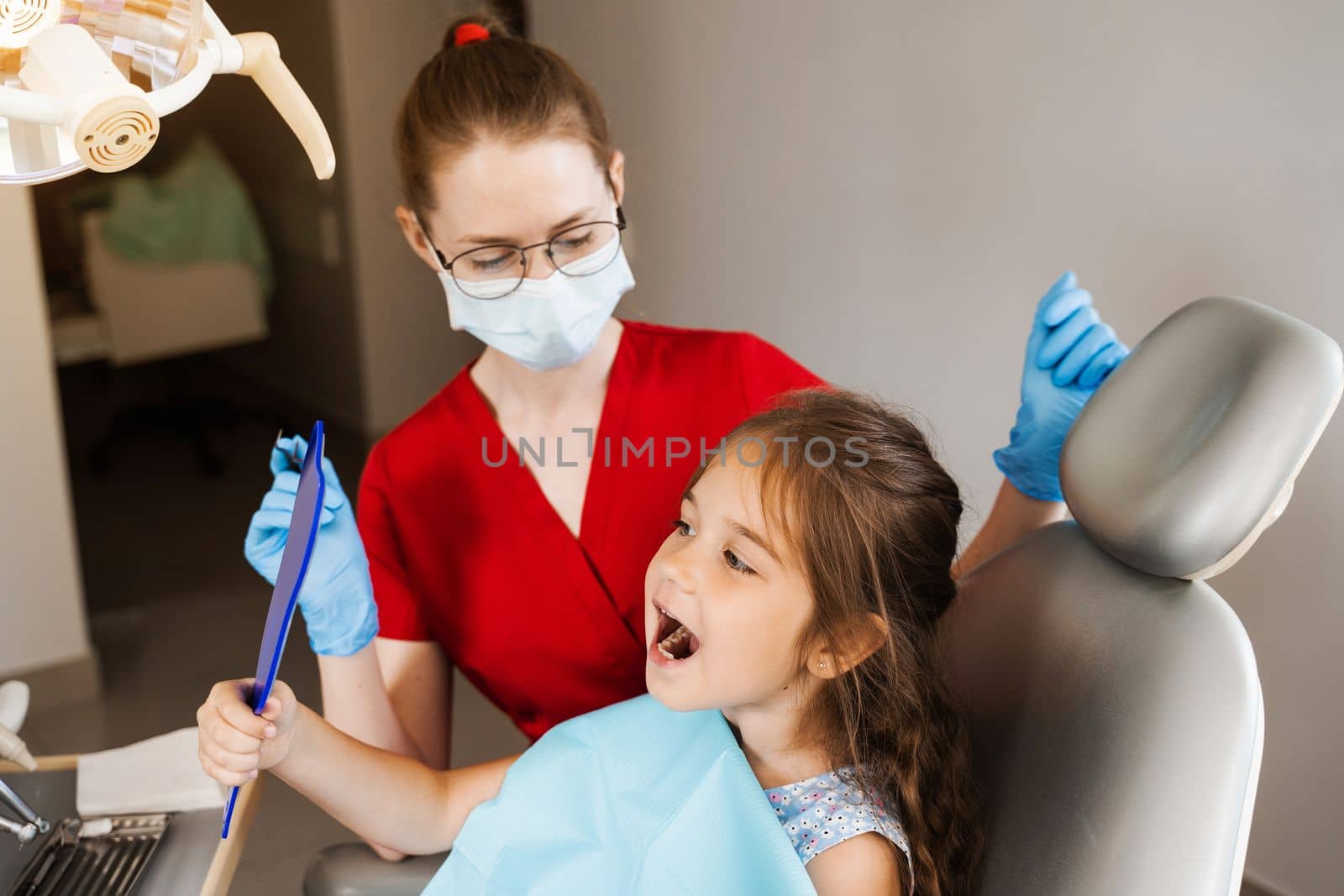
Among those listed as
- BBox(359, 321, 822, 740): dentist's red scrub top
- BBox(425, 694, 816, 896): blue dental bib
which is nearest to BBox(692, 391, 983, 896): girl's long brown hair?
BBox(425, 694, 816, 896): blue dental bib

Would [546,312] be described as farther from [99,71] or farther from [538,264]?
[99,71]

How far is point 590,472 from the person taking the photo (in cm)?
150

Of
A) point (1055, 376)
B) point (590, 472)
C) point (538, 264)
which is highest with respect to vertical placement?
point (538, 264)

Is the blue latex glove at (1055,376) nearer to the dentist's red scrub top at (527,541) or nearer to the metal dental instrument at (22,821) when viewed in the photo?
the dentist's red scrub top at (527,541)

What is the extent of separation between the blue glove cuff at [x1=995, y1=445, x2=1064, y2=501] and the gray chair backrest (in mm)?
227

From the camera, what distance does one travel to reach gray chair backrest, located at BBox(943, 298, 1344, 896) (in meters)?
0.90

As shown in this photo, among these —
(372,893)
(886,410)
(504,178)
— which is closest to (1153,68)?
(886,410)

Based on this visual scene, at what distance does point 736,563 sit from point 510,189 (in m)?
0.49

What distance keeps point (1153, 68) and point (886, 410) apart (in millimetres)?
957

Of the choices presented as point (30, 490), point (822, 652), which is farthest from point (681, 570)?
point (30, 490)

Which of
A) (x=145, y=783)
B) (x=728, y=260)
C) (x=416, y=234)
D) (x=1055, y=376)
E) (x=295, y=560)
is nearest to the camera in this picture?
(x=295, y=560)

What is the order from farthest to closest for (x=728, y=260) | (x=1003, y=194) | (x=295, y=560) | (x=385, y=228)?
(x=385, y=228) < (x=728, y=260) < (x=1003, y=194) < (x=295, y=560)

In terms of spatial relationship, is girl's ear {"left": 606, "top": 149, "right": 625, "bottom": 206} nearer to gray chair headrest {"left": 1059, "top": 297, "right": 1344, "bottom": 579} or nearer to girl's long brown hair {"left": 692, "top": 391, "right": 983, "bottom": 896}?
girl's long brown hair {"left": 692, "top": 391, "right": 983, "bottom": 896}

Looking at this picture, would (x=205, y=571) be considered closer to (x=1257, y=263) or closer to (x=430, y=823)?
(x=430, y=823)
